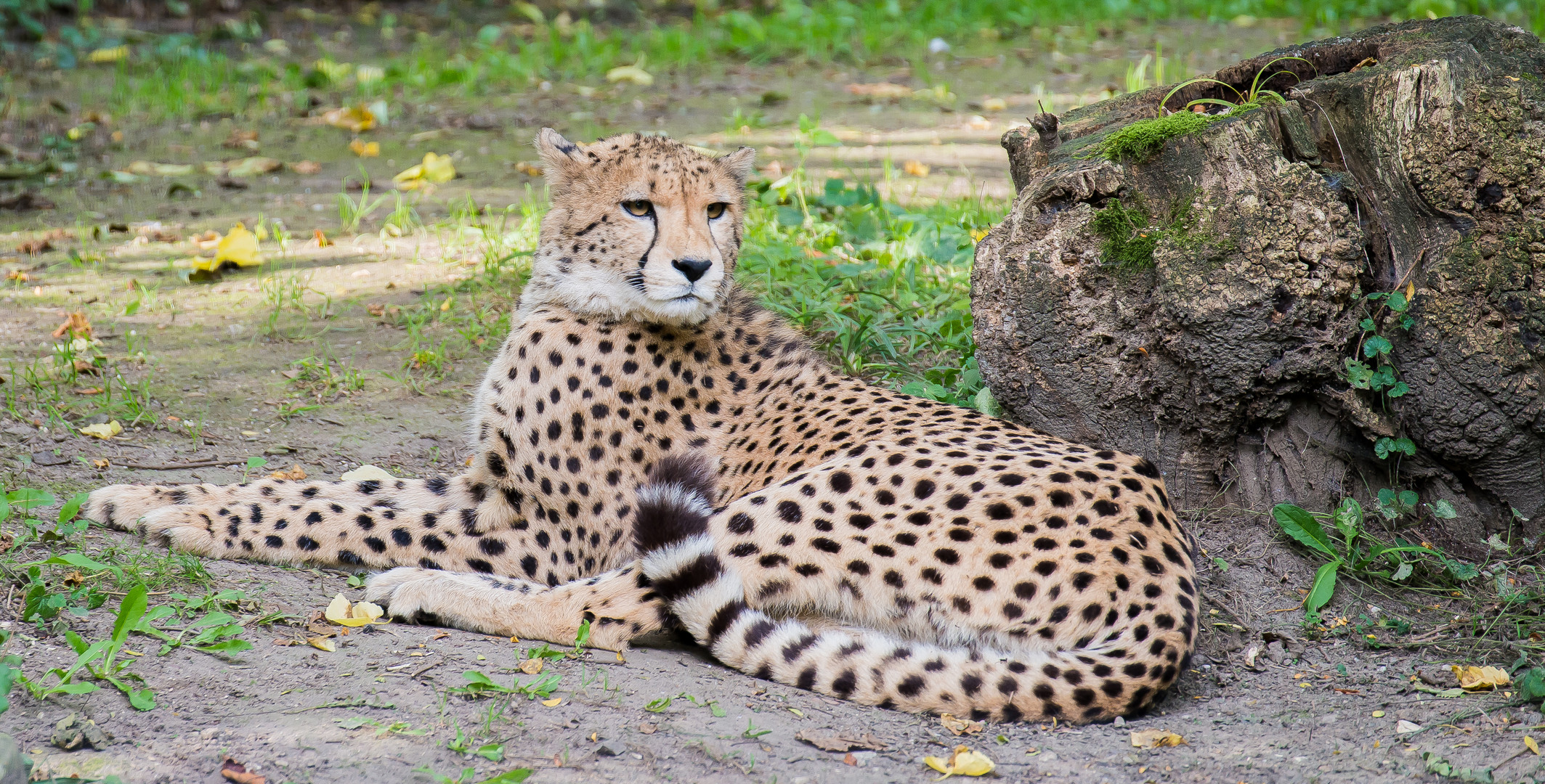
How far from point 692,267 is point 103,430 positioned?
2.05m

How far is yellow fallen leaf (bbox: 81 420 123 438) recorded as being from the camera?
13.0ft

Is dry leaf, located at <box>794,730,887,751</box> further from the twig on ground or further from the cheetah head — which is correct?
the twig on ground

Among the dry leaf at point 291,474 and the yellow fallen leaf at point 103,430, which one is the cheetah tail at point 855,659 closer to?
the dry leaf at point 291,474

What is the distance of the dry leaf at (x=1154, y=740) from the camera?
8.56 ft

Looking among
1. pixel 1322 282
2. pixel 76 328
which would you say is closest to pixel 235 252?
pixel 76 328

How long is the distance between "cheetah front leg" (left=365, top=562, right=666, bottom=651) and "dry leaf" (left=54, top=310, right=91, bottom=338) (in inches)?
81.7

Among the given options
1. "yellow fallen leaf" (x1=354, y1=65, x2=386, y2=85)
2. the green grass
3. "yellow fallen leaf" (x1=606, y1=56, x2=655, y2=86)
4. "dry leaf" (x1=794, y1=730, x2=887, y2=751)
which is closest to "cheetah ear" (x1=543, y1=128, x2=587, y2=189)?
"dry leaf" (x1=794, y1=730, x2=887, y2=751)

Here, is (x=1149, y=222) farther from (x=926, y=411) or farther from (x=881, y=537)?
(x=881, y=537)

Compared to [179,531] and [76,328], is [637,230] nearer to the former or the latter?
[179,531]

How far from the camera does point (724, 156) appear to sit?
12.5 feet

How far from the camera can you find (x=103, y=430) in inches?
157

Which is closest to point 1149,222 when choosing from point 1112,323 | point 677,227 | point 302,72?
point 1112,323

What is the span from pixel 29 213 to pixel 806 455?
15.3ft

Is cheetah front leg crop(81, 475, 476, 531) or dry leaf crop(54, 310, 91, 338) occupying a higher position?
dry leaf crop(54, 310, 91, 338)
